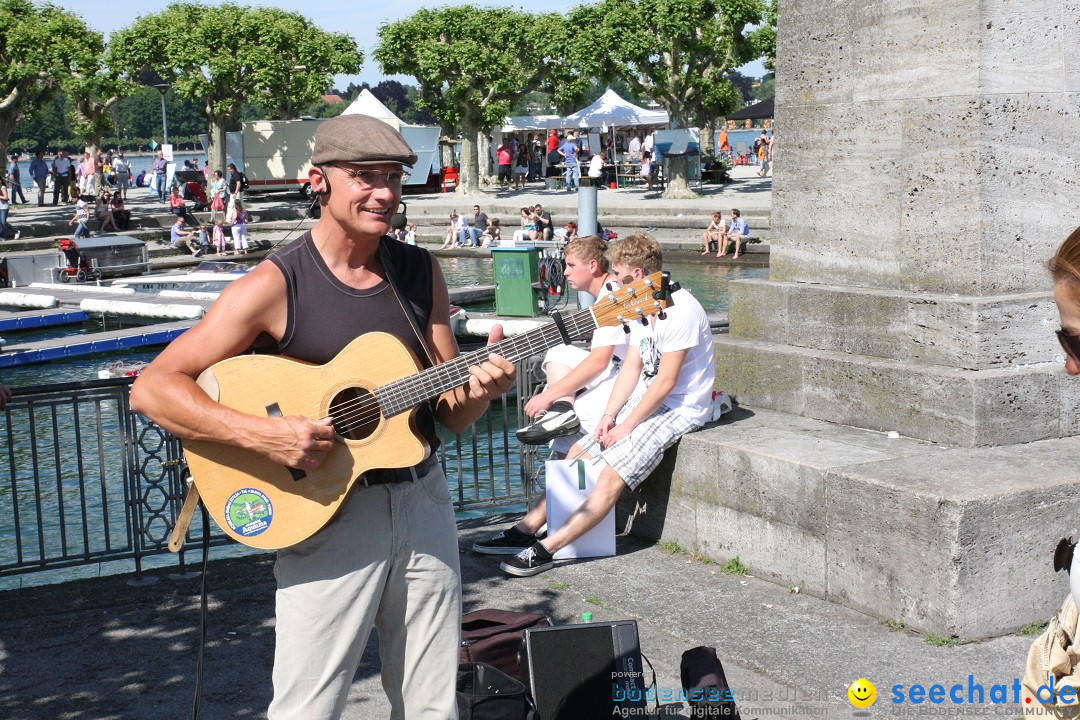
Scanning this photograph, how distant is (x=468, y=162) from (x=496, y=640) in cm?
4061

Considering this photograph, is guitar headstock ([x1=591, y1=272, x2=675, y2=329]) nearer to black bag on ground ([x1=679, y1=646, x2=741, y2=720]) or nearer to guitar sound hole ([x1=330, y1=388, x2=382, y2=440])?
guitar sound hole ([x1=330, y1=388, x2=382, y2=440])

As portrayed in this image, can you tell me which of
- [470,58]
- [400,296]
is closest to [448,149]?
[470,58]

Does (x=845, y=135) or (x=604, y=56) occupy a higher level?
(x=604, y=56)

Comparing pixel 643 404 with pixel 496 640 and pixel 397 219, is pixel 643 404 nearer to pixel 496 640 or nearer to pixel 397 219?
→ pixel 397 219

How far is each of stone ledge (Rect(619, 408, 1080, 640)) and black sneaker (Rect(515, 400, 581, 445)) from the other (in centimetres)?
57

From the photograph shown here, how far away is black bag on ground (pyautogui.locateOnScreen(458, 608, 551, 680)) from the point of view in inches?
172

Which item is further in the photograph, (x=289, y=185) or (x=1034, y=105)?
(x=289, y=185)

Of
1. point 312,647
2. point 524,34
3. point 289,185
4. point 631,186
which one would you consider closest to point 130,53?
point 289,185

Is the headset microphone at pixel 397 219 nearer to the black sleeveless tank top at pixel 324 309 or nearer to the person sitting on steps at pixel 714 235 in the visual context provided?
the black sleeveless tank top at pixel 324 309

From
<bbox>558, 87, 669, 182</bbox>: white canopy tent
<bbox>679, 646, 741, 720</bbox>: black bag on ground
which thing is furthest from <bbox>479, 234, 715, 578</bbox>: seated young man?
<bbox>558, 87, 669, 182</bbox>: white canopy tent

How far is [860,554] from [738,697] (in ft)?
3.40

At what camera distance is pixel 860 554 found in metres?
5.27

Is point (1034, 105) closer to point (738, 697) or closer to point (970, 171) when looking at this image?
point (970, 171)

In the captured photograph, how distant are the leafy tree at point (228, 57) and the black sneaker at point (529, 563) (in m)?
39.8
